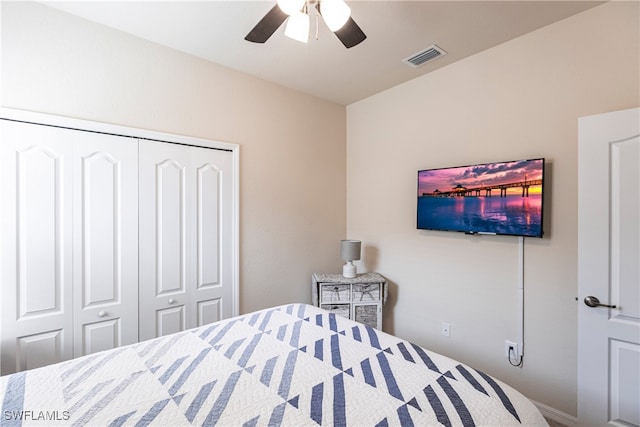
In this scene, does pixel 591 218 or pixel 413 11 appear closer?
pixel 591 218

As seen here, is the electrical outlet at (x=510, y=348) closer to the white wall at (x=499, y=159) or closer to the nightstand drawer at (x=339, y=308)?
the white wall at (x=499, y=159)

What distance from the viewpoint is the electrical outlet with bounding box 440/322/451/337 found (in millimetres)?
2568

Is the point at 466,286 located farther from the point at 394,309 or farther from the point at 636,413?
the point at 636,413

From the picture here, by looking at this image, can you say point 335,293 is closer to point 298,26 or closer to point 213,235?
point 213,235

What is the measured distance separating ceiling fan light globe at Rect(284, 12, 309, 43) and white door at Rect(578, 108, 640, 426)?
1730mm

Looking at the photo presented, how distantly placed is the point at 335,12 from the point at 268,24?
0.35m

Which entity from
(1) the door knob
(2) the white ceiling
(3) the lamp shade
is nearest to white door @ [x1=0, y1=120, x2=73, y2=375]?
(2) the white ceiling

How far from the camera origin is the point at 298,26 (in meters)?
1.52

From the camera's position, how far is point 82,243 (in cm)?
193

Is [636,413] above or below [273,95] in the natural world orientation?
below

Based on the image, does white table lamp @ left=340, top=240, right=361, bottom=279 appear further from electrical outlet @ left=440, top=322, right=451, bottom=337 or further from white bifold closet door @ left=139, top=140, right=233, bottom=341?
white bifold closet door @ left=139, top=140, right=233, bottom=341

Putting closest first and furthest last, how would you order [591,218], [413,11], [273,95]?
[591,218]
[413,11]
[273,95]

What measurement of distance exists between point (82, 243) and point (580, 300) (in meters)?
3.15

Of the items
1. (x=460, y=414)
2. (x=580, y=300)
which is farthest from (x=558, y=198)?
→ (x=460, y=414)
